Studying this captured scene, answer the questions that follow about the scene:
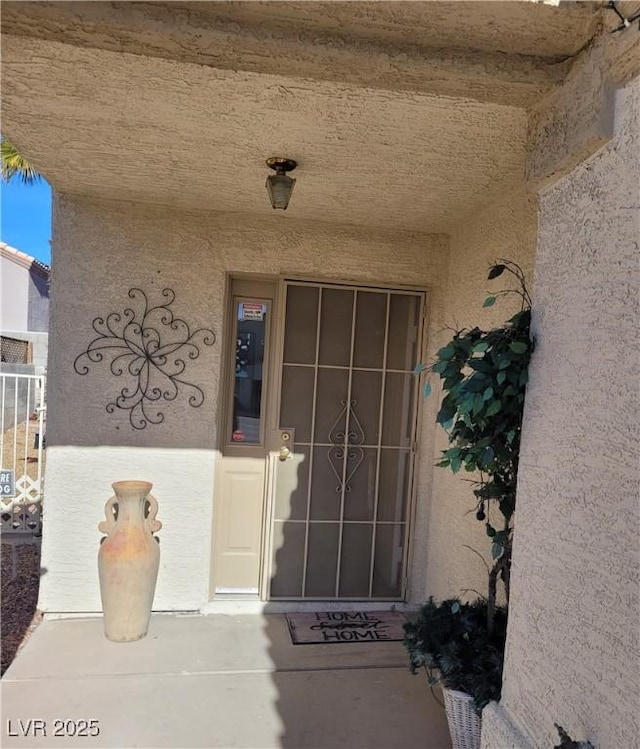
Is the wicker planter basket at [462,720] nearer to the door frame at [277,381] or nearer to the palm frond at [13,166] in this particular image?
the door frame at [277,381]

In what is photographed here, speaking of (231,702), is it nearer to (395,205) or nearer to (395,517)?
(395,517)

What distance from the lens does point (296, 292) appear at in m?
4.09

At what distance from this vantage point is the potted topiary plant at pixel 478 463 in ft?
6.91

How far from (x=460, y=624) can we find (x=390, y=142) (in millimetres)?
2511

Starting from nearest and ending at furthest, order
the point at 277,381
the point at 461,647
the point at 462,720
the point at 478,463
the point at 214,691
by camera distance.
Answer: the point at 478,463 → the point at 462,720 → the point at 461,647 → the point at 214,691 → the point at 277,381

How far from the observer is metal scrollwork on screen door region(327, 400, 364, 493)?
4160mm

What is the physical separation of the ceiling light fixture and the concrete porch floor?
115 inches

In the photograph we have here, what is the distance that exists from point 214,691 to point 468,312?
2940 millimetres

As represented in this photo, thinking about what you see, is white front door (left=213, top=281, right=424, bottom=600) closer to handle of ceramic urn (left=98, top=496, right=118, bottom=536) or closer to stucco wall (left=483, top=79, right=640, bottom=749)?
handle of ceramic urn (left=98, top=496, right=118, bottom=536)

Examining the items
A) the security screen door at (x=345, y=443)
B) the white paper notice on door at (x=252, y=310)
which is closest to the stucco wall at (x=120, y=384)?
the white paper notice on door at (x=252, y=310)

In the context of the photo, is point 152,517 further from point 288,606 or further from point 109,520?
point 288,606

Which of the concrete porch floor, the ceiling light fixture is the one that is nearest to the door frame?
the concrete porch floor

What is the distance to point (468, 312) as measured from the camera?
369 centimetres

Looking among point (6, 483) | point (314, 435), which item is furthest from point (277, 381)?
point (6, 483)
